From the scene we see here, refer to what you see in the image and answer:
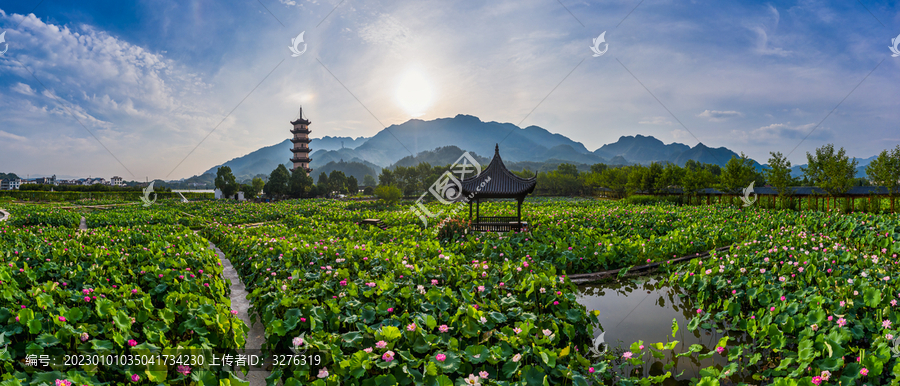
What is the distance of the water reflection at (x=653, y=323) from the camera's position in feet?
13.5

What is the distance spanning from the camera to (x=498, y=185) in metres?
11.8

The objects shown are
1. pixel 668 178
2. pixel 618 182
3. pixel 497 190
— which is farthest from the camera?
pixel 618 182

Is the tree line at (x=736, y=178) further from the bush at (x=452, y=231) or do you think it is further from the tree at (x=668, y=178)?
the bush at (x=452, y=231)

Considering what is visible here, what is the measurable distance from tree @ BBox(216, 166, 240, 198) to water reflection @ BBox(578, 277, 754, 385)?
146 ft

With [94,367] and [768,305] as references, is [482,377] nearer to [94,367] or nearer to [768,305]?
[94,367]

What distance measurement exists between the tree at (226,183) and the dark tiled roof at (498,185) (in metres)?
39.5

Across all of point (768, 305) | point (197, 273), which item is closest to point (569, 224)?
point (768, 305)

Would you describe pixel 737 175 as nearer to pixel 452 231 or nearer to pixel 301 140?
pixel 452 231

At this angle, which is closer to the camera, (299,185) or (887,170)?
(887,170)

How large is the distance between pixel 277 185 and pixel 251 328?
40.6 meters

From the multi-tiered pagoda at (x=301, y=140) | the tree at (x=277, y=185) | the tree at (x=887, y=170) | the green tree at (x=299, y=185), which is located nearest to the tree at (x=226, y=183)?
the tree at (x=277, y=185)

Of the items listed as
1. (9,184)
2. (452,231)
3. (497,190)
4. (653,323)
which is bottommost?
(653,323)

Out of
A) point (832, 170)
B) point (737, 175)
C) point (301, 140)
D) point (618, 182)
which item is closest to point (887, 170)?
point (832, 170)

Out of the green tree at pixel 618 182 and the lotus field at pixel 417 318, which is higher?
the green tree at pixel 618 182
